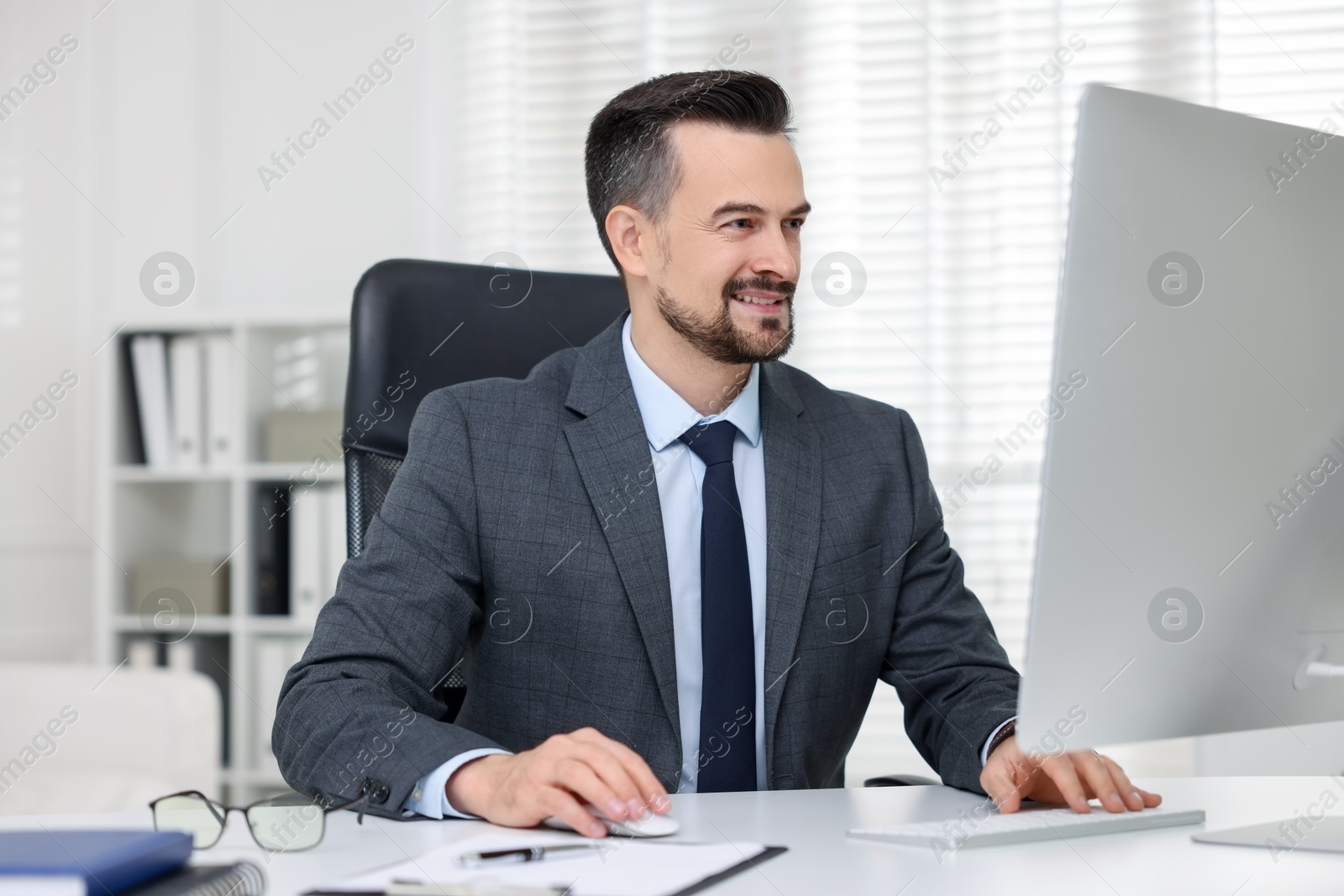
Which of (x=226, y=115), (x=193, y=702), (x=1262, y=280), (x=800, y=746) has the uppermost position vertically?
(x=226, y=115)

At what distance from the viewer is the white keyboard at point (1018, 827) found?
913 millimetres

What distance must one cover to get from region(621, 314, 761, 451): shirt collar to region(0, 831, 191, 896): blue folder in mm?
888

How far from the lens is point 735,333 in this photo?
62.3 inches

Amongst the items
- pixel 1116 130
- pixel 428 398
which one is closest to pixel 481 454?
pixel 428 398

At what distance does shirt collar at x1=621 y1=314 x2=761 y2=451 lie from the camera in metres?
1.52

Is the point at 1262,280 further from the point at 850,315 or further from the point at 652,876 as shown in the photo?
the point at 850,315

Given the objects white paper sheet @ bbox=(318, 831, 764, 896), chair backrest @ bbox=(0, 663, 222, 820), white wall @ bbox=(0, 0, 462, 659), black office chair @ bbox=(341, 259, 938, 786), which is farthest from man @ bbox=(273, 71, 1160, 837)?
white wall @ bbox=(0, 0, 462, 659)

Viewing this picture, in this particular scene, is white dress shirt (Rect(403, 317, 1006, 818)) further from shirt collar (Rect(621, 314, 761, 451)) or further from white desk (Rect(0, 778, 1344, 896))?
white desk (Rect(0, 778, 1344, 896))

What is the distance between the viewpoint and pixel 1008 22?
Result: 9.71 ft

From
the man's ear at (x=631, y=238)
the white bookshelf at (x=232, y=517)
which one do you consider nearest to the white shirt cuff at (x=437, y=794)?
the man's ear at (x=631, y=238)

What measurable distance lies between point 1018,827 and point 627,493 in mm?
662

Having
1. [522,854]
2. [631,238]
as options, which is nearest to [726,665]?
[522,854]

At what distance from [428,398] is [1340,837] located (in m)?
1.11

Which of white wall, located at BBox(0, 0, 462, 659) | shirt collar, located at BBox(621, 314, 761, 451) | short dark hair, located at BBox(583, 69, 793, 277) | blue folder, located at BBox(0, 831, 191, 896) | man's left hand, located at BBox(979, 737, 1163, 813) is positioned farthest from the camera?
white wall, located at BBox(0, 0, 462, 659)
